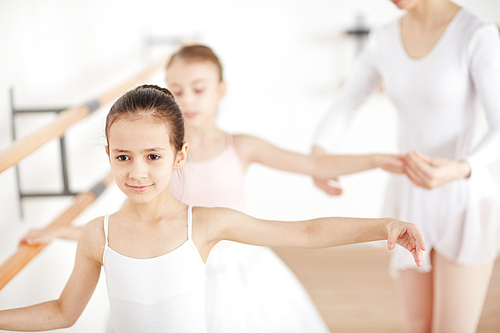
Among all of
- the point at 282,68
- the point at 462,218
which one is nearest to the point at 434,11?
the point at 462,218

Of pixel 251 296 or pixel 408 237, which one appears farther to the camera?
pixel 251 296

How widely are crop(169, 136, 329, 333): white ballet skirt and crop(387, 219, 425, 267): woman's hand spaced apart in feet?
1.66

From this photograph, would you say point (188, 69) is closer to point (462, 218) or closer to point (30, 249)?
point (30, 249)

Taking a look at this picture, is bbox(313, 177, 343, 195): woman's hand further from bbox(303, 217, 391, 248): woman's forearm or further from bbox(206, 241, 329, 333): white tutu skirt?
bbox(303, 217, 391, 248): woman's forearm

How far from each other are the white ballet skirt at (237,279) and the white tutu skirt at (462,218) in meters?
0.39

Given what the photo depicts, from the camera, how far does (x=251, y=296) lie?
1.29m

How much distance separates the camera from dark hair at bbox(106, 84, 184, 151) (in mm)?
906

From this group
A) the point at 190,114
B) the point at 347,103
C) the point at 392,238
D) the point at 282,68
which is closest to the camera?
the point at 392,238

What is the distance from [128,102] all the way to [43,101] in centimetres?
74

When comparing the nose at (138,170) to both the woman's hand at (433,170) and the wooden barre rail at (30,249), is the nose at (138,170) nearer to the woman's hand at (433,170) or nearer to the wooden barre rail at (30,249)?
the wooden barre rail at (30,249)

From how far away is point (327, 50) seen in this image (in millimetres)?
3350

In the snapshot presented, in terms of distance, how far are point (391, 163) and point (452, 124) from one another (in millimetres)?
215

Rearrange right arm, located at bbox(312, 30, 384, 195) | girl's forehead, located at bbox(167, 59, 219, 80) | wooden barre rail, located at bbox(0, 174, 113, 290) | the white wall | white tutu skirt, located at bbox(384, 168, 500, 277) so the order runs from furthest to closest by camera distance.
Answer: the white wall
right arm, located at bbox(312, 30, 384, 195)
girl's forehead, located at bbox(167, 59, 219, 80)
white tutu skirt, located at bbox(384, 168, 500, 277)
wooden barre rail, located at bbox(0, 174, 113, 290)

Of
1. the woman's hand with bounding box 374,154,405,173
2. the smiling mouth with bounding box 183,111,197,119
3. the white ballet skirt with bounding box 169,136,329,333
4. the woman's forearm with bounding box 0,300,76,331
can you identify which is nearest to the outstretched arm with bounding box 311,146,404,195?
the woman's hand with bounding box 374,154,405,173
